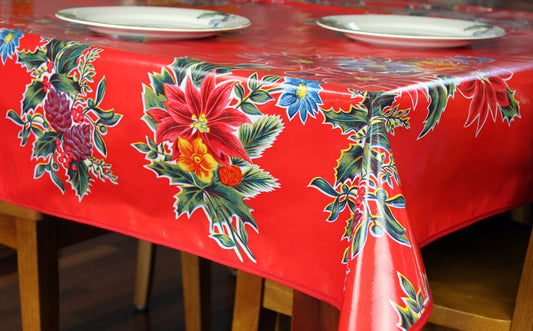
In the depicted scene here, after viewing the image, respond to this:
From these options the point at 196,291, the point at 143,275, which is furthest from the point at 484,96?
the point at 143,275

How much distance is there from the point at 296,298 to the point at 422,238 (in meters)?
0.16

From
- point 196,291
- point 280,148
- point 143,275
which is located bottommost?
point 143,275

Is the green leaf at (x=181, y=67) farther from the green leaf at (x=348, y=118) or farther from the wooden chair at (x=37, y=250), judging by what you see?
the wooden chair at (x=37, y=250)

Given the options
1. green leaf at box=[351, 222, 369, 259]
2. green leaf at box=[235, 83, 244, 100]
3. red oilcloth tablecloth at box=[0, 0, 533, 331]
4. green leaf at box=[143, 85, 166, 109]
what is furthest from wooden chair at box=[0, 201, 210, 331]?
green leaf at box=[351, 222, 369, 259]

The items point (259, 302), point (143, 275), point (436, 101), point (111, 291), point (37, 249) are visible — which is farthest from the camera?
point (111, 291)

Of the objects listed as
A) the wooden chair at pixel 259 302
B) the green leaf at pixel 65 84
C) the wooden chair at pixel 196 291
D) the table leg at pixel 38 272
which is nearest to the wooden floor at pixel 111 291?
the wooden chair at pixel 196 291

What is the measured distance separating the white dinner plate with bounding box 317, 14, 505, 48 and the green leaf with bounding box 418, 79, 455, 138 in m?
0.18

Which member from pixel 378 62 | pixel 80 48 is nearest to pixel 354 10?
pixel 378 62

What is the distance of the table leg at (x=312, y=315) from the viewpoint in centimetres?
66

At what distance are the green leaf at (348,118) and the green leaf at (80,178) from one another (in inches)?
13.1

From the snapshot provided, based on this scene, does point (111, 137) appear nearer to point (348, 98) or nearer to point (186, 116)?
point (186, 116)

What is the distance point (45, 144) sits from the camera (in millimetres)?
772

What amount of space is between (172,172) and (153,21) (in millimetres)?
417

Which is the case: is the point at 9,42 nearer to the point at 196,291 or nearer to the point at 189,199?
the point at 189,199
